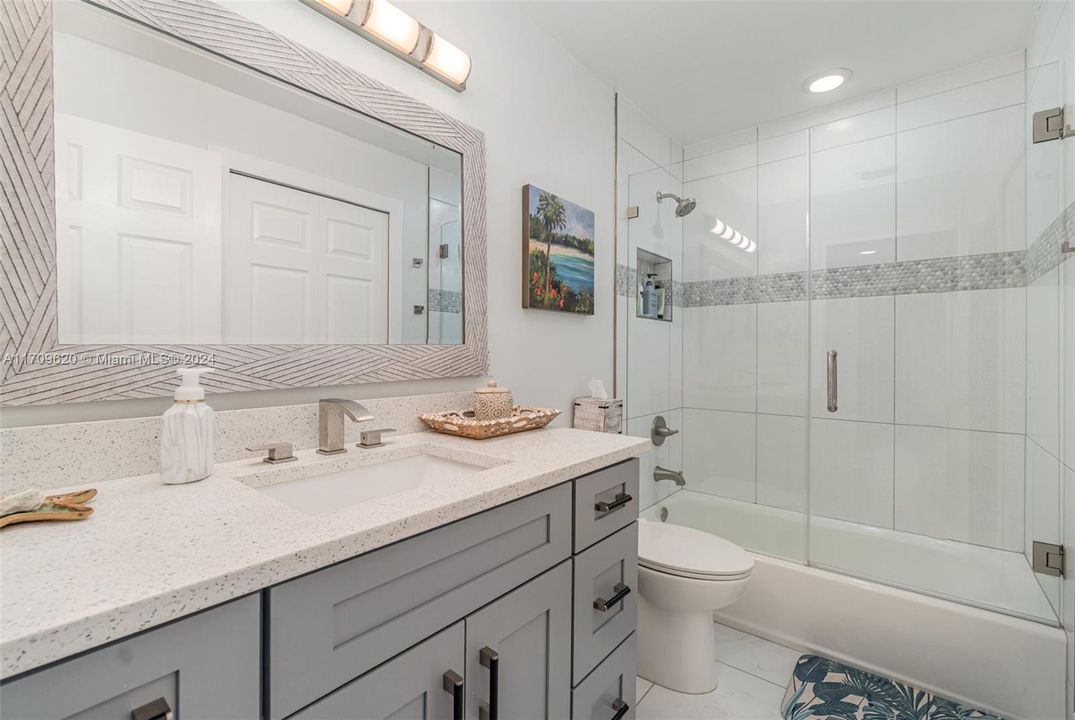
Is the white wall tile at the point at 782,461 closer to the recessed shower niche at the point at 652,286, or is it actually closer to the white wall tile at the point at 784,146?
the recessed shower niche at the point at 652,286

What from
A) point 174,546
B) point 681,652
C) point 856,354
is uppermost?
point 856,354

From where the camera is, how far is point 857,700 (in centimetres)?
163

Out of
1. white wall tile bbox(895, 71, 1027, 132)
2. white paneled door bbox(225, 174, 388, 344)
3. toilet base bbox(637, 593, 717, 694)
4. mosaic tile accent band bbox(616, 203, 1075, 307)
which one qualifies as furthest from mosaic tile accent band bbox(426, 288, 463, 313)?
white wall tile bbox(895, 71, 1027, 132)

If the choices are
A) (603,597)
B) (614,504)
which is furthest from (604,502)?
(603,597)

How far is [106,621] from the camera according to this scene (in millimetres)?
436

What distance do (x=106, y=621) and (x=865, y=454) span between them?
2.65 metres

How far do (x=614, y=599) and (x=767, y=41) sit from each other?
6.86 ft

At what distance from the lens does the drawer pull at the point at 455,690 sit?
2.46 ft

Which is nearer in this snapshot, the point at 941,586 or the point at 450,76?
the point at 450,76

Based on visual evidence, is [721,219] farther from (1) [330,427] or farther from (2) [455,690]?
(2) [455,690]

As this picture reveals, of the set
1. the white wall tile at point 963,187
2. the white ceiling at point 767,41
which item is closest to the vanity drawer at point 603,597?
the white ceiling at point 767,41

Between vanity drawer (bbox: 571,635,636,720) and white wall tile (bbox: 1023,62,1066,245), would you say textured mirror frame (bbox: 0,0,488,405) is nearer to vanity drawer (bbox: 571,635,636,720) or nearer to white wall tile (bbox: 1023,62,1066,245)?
vanity drawer (bbox: 571,635,636,720)

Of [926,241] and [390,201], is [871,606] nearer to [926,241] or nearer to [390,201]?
[926,241]

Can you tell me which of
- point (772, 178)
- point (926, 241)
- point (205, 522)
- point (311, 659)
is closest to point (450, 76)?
point (205, 522)
